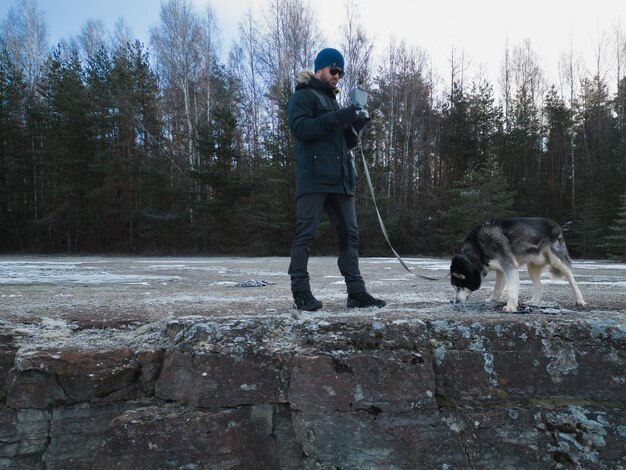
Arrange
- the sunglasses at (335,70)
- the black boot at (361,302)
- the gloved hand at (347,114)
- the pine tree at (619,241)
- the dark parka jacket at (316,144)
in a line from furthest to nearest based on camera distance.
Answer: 1. the pine tree at (619,241)
2. the black boot at (361,302)
3. the sunglasses at (335,70)
4. the dark parka jacket at (316,144)
5. the gloved hand at (347,114)

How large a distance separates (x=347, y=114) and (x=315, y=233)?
91 centimetres

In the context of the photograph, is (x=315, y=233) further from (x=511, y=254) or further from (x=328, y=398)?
(x=511, y=254)

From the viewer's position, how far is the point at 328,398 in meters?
2.40

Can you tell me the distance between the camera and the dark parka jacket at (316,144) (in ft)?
10.2

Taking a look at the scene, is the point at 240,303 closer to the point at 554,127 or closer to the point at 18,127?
the point at 18,127

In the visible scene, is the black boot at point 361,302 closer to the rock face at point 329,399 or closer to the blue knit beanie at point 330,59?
the rock face at point 329,399

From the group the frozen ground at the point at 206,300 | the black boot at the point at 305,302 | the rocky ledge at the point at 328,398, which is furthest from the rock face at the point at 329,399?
the black boot at the point at 305,302

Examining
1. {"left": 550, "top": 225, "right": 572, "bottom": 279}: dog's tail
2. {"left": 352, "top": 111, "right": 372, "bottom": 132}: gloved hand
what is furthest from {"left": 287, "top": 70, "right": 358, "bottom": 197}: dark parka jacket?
{"left": 550, "top": 225, "right": 572, "bottom": 279}: dog's tail

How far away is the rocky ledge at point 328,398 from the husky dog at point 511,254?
2.64 ft

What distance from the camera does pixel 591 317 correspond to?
2.73 m

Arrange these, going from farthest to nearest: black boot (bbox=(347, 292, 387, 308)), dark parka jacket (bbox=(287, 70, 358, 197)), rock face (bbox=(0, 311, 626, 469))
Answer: black boot (bbox=(347, 292, 387, 308)), dark parka jacket (bbox=(287, 70, 358, 197)), rock face (bbox=(0, 311, 626, 469))

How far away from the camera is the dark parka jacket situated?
3105 millimetres

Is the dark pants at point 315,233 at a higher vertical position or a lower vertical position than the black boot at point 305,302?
higher

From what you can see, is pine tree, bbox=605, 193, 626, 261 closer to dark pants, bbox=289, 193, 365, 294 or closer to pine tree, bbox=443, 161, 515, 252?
pine tree, bbox=443, 161, 515, 252
